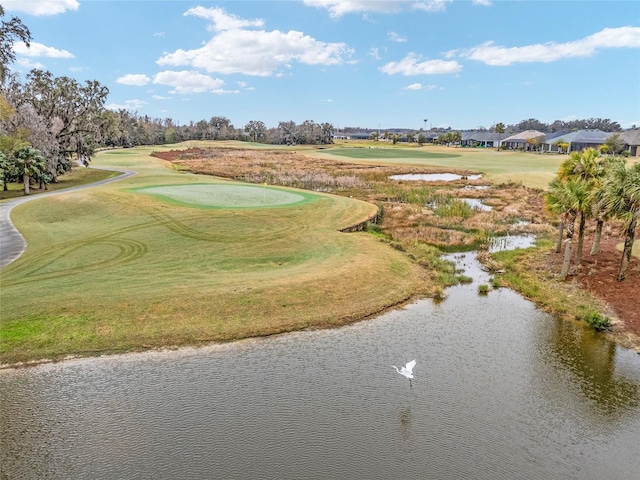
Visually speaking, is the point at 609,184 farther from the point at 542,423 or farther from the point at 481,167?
the point at 481,167

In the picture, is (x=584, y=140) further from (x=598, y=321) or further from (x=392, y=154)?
(x=598, y=321)

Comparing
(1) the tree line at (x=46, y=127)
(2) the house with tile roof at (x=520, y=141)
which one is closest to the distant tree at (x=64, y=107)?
(1) the tree line at (x=46, y=127)

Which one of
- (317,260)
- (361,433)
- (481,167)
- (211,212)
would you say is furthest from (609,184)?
(481,167)

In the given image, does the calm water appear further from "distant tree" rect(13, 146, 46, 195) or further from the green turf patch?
the green turf patch

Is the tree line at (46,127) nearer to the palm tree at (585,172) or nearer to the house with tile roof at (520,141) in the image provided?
the palm tree at (585,172)

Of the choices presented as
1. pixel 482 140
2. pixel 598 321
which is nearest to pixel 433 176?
pixel 598 321

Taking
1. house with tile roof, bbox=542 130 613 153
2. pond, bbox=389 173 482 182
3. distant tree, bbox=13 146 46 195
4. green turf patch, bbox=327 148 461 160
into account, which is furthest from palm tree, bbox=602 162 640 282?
house with tile roof, bbox=542 130 613 153
